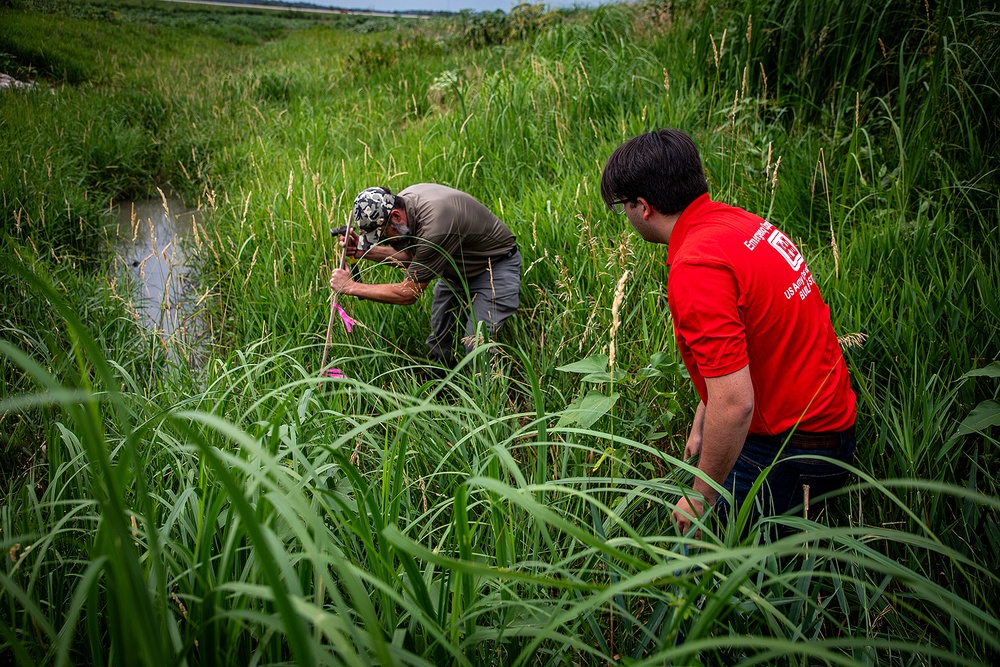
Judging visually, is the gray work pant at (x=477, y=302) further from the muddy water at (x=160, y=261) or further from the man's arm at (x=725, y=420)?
the man's arm at (x=725, y=420)

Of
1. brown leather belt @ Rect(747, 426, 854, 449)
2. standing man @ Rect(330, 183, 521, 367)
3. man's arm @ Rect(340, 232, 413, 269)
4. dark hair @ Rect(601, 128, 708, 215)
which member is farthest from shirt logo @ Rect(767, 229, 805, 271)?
man's arm @ Rect(340, 232, 413, 269)

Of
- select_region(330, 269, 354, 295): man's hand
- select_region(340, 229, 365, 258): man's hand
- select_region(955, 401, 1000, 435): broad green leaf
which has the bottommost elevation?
select_region(955, 401, 1000, 435): broad green leaf

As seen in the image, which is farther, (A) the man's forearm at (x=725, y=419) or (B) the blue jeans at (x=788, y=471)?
(B) the blue jeans at (x=788, y=471)

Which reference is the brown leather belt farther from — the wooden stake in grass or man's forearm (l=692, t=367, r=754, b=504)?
the wooden stake in grass

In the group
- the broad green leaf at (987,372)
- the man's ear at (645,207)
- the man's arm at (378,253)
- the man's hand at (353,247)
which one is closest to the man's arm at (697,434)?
the man's ear at (645,207)

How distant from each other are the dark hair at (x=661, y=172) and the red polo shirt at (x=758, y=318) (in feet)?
0.19

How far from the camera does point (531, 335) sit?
134 inches

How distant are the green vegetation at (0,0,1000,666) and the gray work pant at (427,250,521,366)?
0.56ft

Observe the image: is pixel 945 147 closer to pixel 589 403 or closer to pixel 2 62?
pixel 589 403

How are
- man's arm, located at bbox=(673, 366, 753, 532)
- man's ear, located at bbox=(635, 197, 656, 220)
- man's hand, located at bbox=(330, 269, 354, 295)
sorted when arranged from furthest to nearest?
man's hand, located at bbox=(330, 269, 354, 295)
man's ear, located at bbox=(635, 197, 656, 220)
man's arm, located at bbox=(673, 366, 753, 532)

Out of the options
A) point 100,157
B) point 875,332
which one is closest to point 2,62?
point 100,157

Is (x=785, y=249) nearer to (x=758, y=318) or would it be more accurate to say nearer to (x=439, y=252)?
(x=758, y=318)

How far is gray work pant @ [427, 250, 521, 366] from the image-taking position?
330 centimetres

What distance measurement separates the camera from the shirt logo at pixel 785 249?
1.69m
